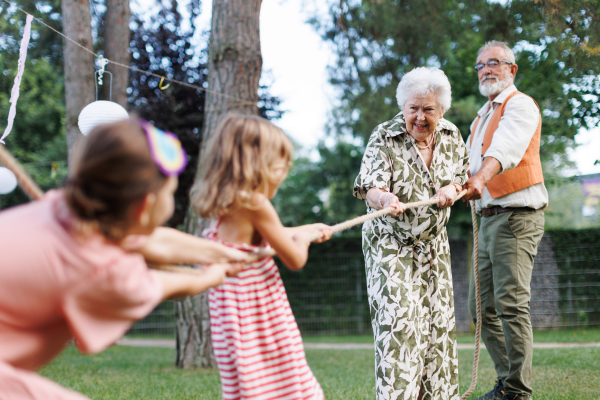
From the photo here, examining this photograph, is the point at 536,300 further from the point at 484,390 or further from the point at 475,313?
the point at 475,313

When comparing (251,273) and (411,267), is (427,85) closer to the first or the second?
(411,267)

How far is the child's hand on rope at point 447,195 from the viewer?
2889mm

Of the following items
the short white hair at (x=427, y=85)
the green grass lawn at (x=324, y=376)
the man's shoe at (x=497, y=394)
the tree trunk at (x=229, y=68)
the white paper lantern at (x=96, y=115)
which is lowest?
the green grass lawn at (x=324, y=376)

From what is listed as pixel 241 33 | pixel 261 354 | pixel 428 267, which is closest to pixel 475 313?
pixel 428 267

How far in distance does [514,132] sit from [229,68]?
335 centimetres

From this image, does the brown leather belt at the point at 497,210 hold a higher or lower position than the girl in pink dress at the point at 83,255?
higher

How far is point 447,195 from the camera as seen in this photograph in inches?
114

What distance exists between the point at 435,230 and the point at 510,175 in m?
0.80

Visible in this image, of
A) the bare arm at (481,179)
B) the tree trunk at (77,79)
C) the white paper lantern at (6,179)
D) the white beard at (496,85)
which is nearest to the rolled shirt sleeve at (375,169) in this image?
the bare arm at (481,179)

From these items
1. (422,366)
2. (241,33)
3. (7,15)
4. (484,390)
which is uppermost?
(7,15)

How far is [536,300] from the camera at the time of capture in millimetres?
10125

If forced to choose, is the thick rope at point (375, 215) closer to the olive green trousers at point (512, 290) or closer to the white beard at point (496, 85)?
the olive green trousers at point (512, 290)

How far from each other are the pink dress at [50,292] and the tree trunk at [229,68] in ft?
14.7

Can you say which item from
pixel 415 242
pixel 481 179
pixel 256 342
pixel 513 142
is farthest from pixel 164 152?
pixel 513 142
